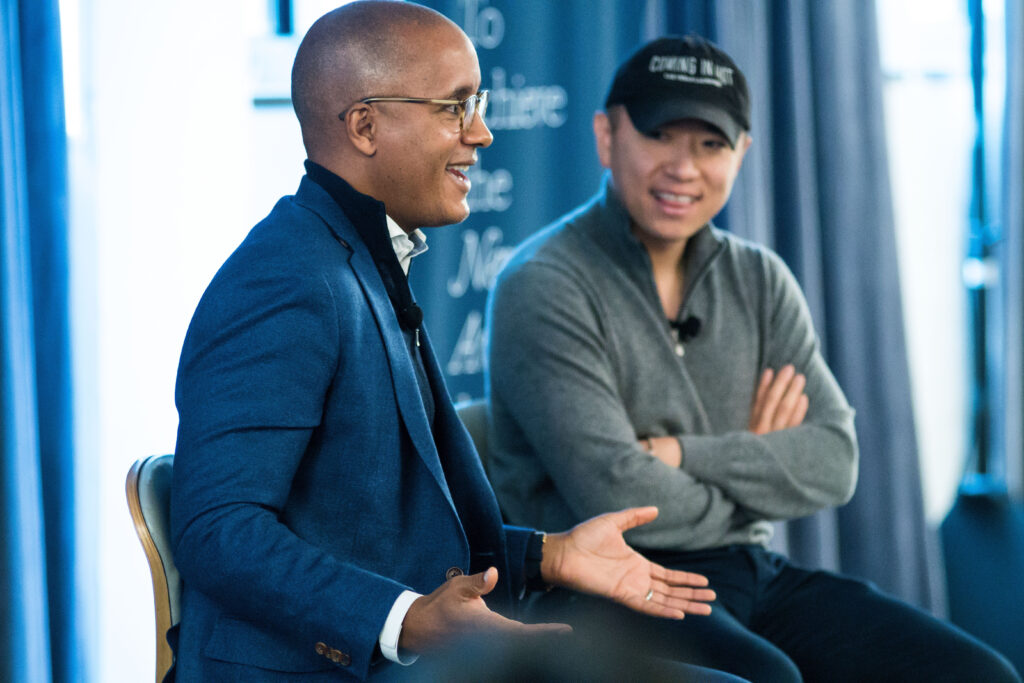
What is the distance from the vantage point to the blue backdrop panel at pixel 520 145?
2.88 meters

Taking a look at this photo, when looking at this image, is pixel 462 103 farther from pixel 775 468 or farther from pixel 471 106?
pixel 775 468

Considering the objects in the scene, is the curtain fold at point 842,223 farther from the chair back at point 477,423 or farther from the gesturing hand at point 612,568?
the gesturing hand at point 612,568

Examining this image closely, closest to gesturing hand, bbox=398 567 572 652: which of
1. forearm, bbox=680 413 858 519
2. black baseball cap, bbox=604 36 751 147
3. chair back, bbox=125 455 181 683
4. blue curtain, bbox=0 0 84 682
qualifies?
chair back, bbox=125 455 181 683

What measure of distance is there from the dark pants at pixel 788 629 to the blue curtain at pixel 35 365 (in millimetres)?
1203

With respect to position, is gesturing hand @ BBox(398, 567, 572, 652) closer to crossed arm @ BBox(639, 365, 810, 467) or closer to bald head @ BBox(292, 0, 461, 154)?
bald head @ BBox(292, 0, 461, 154)

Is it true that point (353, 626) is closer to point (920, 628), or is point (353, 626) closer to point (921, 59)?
point (920, 628)

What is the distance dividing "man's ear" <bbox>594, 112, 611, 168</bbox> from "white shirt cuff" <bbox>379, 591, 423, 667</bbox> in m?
1.20

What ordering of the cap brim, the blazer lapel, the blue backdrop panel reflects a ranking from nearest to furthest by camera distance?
the blazer lapel
the cap brim
the blue backdrop panel

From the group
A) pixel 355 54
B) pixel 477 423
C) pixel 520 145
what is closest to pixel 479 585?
pixel 355 54

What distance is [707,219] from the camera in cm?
197

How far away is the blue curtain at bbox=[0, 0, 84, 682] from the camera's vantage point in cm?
210

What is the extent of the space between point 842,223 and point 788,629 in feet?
5.31

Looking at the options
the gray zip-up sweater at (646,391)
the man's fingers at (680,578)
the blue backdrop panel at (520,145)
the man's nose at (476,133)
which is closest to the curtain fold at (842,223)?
the blue backdrop panel at (520,145)

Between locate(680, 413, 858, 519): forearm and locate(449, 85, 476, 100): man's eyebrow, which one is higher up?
locate(449, 85, 476, 100): man's eyebrow
